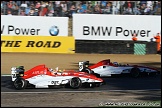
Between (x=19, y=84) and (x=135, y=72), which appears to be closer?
(x=19, y=84)

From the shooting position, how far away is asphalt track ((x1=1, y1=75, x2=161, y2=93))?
1561 cm

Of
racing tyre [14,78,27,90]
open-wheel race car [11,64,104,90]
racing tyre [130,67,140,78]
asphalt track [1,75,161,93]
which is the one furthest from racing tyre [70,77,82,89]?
racing tyre [130,67,140,78]

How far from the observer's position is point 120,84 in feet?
55.6

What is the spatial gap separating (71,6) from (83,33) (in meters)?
3.01

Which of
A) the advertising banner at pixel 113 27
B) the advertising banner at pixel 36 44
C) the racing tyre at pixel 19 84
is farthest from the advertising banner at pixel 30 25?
the racing tyre at pixel 19 84

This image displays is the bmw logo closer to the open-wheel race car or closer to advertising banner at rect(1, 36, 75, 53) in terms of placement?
advertising banner at rect(1, 36, 75, 53)

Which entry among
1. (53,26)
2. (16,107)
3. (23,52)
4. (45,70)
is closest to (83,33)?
(53,26)

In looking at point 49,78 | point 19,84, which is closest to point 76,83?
point 49,78

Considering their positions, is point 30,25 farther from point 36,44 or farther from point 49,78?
point 49,78

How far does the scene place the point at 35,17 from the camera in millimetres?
31281

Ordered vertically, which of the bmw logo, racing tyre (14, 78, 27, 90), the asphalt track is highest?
the bmw logo

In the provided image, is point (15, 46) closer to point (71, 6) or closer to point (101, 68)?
point (71, 6)

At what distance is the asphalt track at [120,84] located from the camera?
615 inches

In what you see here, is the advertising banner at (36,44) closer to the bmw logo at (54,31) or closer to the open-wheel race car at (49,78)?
the bmw logo at (54,31)
